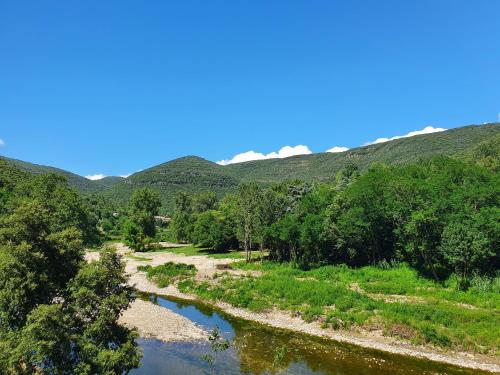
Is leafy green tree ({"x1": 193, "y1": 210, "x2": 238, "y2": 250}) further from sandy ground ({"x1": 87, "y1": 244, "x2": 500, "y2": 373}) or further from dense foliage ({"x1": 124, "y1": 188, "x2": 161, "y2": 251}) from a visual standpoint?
sandy ground ({"x1": 87, "y1": 244, "x2": 500, "y2": 373})

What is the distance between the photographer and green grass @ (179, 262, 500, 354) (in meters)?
34.0

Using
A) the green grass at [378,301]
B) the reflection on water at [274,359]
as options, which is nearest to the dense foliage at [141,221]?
the green grass at [378,301]

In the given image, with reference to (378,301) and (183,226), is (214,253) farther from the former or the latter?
(378,301)

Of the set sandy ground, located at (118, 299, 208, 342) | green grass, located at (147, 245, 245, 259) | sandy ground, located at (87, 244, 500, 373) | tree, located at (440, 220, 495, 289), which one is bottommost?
sandy ground, located at (87, 244, 500, 373)

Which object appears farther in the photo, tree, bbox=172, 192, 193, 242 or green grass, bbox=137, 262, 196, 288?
tree, bbox=172, 192, 193, 242

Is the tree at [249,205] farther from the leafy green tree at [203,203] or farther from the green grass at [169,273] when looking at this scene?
the leafy green tree at [203,203]

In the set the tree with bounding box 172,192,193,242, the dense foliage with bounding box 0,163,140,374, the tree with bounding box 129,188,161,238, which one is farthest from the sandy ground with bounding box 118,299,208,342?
the tree with bounding box 172,192,193,242

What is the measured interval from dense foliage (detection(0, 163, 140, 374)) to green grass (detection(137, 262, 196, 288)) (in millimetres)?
41789

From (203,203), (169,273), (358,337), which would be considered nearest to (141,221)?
(203,203)

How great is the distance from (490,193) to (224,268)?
43384 mm

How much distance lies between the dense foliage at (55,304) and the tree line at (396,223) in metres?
41.4

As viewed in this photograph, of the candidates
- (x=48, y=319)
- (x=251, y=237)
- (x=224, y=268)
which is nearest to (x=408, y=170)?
(x=251, y=237)

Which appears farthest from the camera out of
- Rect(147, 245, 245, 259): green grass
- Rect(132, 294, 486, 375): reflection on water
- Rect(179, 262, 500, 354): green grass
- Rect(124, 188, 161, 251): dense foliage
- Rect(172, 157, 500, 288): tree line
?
Rect(124, 188, 161, 251): dense foliage

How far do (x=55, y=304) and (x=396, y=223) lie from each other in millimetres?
50558
